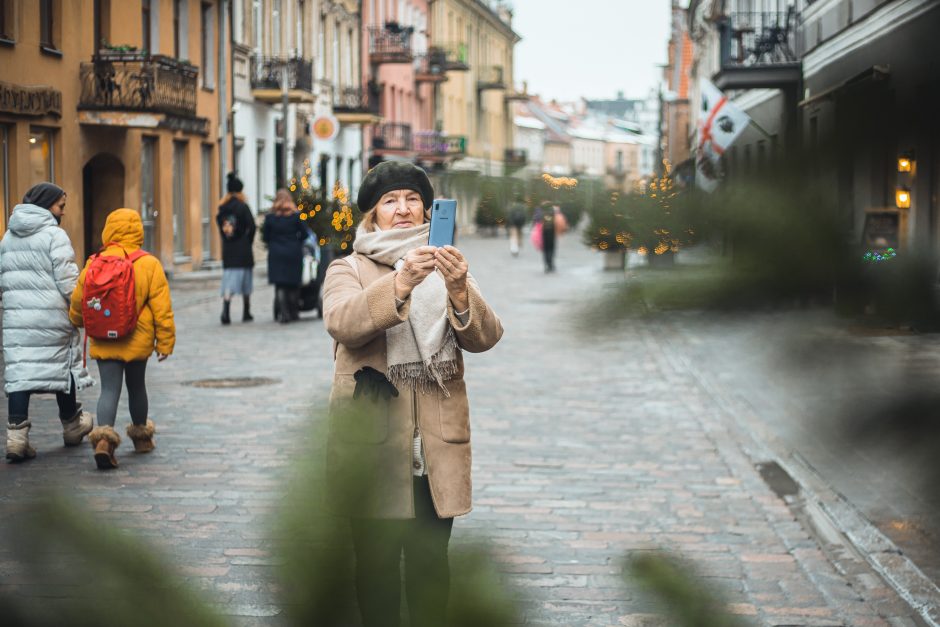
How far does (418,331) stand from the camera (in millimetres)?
3674

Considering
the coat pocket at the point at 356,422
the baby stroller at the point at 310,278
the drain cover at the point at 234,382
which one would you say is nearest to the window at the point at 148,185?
the baby stroller at the point at 310,278

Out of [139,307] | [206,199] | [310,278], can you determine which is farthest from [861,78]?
[206,199]

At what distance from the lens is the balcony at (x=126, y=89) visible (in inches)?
882

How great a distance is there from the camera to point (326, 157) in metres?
3.34

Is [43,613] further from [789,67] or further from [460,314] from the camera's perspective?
[460,314]

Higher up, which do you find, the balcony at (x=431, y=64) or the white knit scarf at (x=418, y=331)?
the balcony at (x=431, y=64)

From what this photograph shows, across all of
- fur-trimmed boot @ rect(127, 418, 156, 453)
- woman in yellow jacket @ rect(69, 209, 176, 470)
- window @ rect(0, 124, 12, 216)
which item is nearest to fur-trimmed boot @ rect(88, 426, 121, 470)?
woman in yellow jacket @ rect(69, 209, 176, 470)

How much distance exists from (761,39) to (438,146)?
37 cm

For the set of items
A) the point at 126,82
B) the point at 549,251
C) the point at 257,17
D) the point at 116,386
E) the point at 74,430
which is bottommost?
the point at 74,430

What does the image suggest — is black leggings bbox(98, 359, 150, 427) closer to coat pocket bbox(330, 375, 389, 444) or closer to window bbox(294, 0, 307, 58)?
window bbox(294, 0, 307, 58)

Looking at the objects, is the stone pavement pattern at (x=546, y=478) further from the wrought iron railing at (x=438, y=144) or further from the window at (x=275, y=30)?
the window at (x=275, y=30)

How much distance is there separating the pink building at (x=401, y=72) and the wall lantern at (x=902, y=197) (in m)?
0.70

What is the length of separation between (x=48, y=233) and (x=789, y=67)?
24.7 feet

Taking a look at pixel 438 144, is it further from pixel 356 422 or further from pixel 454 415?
pixel 454 415
